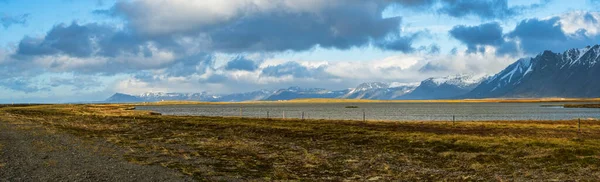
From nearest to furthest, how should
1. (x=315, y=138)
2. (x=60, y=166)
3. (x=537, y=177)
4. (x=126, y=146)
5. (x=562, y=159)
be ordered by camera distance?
(x=537, y=177) < (x=60, y=166) < (x=562, y=159) < (x=126, y=146) < (x=315, y=138)

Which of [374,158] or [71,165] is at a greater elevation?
[71,165]

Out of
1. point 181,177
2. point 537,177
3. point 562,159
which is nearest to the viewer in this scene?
point 181,177

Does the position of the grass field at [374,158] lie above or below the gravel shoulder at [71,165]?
below

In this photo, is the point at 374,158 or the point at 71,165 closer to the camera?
the point at 71,165

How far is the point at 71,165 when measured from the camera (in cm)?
2594

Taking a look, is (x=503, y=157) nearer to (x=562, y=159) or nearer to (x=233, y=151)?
(x=562, y=159)

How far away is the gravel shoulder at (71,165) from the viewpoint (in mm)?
22141

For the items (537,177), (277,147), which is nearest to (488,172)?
(537,177)

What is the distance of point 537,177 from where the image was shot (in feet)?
78.4

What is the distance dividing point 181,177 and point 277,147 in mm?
16543

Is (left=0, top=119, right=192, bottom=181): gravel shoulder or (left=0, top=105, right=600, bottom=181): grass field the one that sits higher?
(left=0, top=119, right=192, bottom=181): gravel shoulder

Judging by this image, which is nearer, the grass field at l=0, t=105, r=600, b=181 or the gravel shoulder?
the gravel shoulder

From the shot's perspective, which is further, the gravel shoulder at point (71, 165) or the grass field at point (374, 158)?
the grass field at point (374, 158)

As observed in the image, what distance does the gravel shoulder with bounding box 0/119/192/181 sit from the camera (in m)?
22.1
